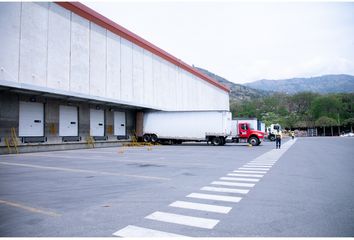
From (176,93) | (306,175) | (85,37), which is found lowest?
(306,175)

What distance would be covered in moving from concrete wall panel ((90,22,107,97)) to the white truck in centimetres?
783

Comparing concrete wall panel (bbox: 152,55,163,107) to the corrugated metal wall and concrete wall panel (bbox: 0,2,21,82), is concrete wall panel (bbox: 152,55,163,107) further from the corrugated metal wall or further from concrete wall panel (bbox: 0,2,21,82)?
concrete wall panel (bbox: 0,2,21,82)

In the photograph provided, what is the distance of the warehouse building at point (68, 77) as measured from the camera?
19.3 metres

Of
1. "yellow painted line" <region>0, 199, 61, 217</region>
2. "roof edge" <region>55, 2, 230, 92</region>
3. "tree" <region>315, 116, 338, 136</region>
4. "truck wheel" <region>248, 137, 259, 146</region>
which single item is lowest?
"yellow painted line" <region>0, 199, 61, 217</region>

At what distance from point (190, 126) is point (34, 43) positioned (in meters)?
17.4

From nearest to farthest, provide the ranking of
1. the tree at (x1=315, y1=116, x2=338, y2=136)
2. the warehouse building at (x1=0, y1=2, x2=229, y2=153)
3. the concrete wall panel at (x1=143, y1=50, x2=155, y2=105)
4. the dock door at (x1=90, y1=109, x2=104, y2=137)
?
the warehouse building at (x1=0, y1=2, x2=229, y2=153)
the dock door at (x1=90, y1=109, x2=104, y2=137)
the concrete wall panel at (x1=143, y1=50, x2=155, y2=105)
the tree at (x1=315, y1=116, x2=338, y2=136)

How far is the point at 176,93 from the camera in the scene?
4456cm

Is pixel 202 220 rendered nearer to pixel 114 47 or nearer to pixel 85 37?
pixel 85 37

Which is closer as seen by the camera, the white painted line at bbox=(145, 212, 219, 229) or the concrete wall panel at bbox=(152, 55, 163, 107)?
the white painted line at bbox=(145, 212, 219, 229)

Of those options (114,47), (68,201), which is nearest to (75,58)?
(114,47)

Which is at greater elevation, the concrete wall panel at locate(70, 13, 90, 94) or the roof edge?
the roof edge

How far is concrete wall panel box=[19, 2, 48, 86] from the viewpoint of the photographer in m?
19.9

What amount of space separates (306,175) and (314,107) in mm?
110640

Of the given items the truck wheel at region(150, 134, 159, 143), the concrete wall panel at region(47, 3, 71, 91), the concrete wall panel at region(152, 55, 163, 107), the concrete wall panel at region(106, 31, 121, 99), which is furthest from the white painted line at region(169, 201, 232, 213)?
the concrete wall panel at region(152, 55, 163, 107)
